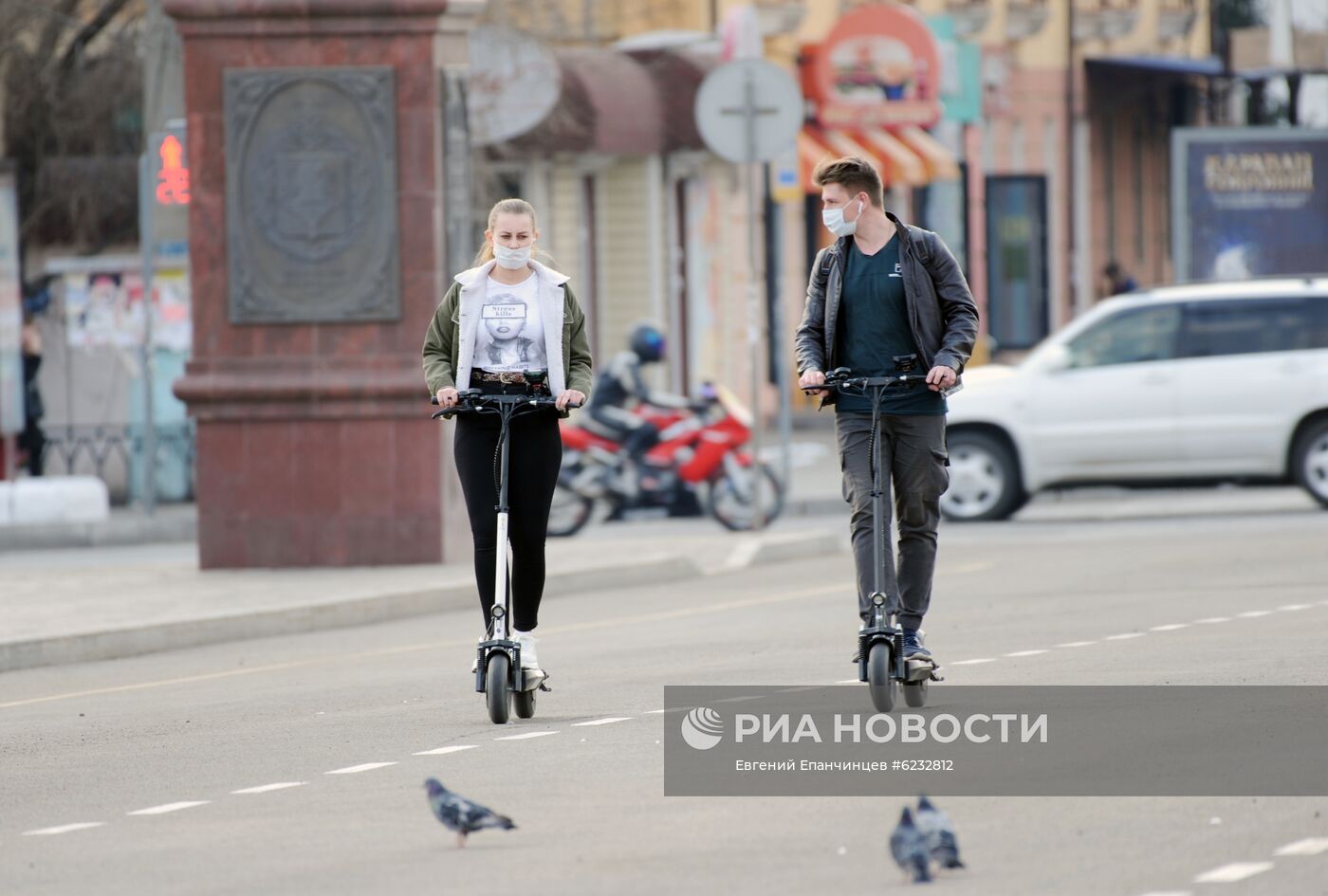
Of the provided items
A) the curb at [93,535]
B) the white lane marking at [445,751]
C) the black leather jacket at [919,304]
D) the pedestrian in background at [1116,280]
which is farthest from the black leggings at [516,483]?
the pedestrian in background at [1116,280]

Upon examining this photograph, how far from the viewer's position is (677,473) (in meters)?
20.8

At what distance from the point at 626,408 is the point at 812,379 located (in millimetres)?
12031

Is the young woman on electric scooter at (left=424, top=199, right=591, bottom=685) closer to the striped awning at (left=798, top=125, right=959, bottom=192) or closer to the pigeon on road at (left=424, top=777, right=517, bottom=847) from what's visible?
the pigeon on road at (left=424, top=777, right=517, bottom=847)

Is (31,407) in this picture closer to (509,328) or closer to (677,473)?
(677,473)

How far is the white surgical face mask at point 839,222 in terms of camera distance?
923 centimetres

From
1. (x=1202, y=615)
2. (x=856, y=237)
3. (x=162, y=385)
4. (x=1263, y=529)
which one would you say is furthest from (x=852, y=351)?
(x=162, y=385)

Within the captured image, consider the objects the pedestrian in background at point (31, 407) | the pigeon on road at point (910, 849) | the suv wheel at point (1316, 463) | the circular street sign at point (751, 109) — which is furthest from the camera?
the pedestrian in background at point (31, 407)

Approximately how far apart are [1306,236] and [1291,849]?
23.5 meters

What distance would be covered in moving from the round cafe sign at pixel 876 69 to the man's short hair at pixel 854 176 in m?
24.6

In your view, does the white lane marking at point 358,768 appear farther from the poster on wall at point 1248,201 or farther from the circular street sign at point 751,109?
the poster on wall at point 1248,201

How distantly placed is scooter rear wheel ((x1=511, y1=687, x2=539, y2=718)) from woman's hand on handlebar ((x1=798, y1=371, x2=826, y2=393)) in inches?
54.0

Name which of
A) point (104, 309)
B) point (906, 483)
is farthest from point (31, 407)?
point (906, 483)

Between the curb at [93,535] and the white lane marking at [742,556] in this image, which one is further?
the curb at [93,535]

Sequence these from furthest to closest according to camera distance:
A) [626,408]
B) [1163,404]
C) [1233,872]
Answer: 1. [626,408]
2. [1163,404]
3. [1233,872]
